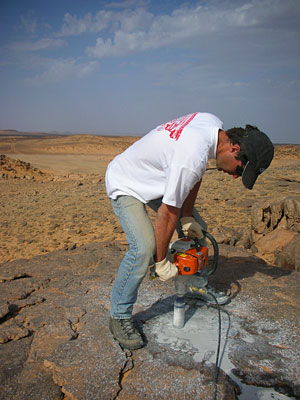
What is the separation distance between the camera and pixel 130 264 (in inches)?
80.4

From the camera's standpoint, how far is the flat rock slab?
1.80 m

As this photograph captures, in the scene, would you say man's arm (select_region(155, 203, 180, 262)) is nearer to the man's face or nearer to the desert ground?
the man's face

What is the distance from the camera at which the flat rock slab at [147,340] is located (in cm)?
180

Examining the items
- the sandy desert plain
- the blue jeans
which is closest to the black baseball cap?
the blue jeans

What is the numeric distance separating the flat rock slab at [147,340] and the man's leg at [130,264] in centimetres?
10

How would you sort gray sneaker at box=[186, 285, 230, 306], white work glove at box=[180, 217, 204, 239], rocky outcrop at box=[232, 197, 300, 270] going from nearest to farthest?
1. white work glove at box=[180, 217, 204, 239]
2. gray sneaker at box=[186, 285, 230, 306]
3. rocky outcrop at box=[232, 197, 300, 270]

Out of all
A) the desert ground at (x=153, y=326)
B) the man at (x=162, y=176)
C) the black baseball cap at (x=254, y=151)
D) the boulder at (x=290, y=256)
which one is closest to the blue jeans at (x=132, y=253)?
the man at (x=162, y=176)

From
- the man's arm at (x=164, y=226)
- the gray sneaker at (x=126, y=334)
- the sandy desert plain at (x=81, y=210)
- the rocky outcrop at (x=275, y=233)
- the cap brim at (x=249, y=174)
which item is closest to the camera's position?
the man's arm at (x=164, y=226)

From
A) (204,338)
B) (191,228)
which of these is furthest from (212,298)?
(191,228)

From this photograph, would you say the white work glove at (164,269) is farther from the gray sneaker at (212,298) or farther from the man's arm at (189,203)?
the gray sneaker at (212,298)

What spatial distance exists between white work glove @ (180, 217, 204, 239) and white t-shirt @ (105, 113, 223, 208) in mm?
451

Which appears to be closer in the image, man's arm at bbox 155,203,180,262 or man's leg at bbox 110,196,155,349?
man's arm at bbox 155,203,180,262

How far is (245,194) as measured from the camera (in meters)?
6.69

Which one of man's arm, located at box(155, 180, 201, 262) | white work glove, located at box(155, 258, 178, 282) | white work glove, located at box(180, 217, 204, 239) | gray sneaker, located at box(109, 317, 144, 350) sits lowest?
gray sneaker, located at box(109, 317, 144, 350)
